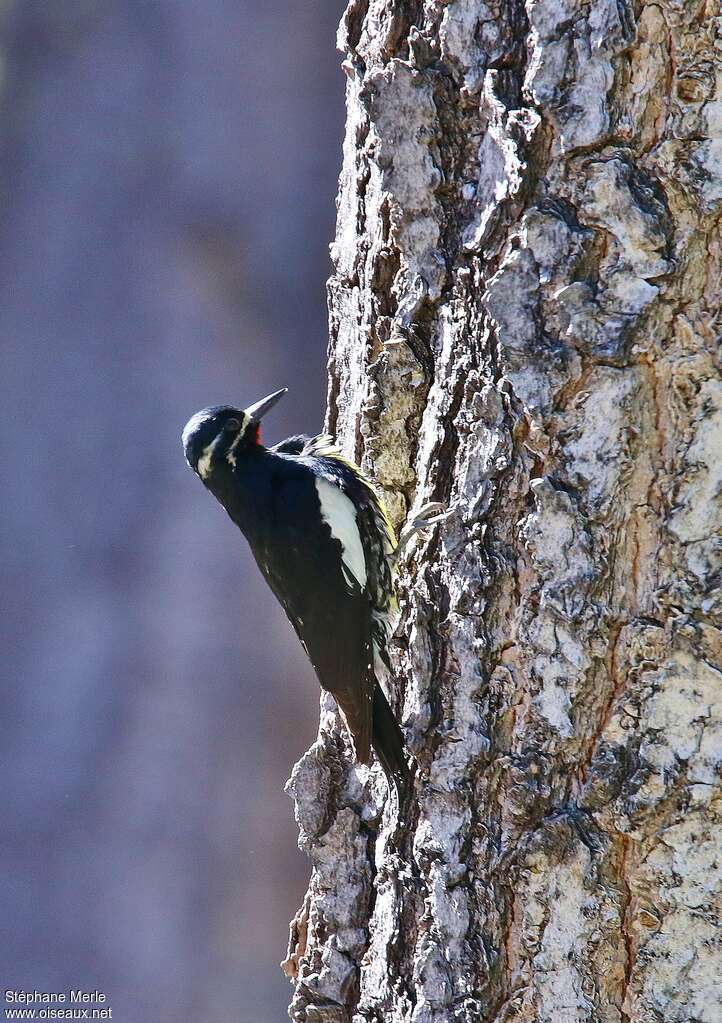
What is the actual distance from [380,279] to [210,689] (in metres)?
2.64

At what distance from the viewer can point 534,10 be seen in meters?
2.12

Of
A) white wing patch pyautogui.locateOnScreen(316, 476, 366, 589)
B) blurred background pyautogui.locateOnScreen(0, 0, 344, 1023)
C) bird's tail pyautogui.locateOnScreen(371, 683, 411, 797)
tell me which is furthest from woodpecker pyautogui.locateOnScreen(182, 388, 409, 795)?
blurred background pyautogui.locateOnScreen(0, 0, 344, 1023)

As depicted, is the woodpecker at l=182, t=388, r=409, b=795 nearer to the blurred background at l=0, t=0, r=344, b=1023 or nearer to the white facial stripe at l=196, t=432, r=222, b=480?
the white facial stripe at l=196, t=432, r=222, b=480

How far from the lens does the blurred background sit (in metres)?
4.64

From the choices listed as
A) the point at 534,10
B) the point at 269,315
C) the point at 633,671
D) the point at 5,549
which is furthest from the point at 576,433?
the point at 5,549

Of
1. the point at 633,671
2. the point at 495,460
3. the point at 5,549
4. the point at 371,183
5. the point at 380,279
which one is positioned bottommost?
the point at 5,549

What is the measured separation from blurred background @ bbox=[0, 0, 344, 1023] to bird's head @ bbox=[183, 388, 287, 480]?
4.74ft

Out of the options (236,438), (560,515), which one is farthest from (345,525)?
(560,515)

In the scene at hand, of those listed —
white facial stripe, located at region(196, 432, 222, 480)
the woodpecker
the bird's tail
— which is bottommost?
the bird's tail

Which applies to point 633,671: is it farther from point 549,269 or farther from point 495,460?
point 549,269

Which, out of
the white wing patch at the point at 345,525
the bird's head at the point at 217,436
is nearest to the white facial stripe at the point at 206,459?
the bird's head at the point at 217,436

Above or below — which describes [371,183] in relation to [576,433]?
above

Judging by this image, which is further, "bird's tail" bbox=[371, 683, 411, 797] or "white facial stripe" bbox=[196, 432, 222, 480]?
"white facial stripe" bbox=[196, 432, 222, 480]

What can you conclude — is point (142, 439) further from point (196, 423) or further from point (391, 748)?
point (391, 748)
